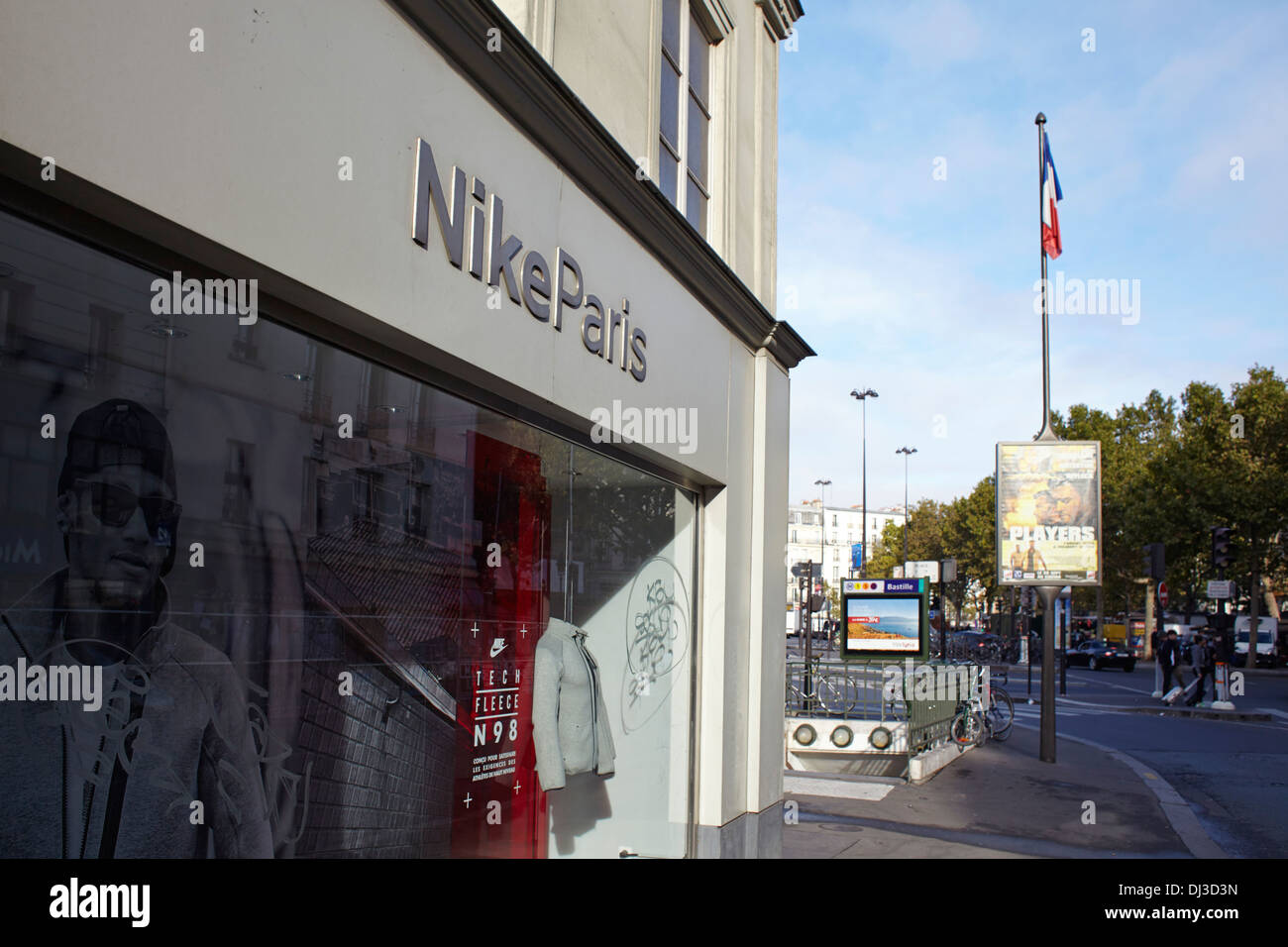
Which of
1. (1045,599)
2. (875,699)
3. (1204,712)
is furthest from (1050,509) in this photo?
(1204,712)

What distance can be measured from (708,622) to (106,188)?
534cm

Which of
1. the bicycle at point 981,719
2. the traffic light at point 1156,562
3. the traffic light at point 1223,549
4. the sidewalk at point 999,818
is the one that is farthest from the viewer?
the traffic light at point 1156,562

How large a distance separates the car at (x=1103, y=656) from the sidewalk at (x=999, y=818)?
106 ft

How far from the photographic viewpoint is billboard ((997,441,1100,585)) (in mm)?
14992

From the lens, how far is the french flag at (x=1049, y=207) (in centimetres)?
1488

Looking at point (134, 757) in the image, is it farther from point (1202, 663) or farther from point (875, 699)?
point (1202, 663)

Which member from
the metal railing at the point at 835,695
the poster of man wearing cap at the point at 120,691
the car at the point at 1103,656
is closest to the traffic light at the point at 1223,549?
the metal railing at the point at 835,695

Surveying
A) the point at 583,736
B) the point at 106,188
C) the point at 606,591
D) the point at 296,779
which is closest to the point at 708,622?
the point at 606,591

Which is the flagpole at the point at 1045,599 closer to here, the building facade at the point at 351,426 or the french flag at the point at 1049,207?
the french flag at the point at 1049,207

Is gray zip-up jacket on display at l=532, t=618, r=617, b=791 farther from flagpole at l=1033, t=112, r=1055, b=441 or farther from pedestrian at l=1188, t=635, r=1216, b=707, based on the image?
pedestrian at l=1188, t=635, r=1216, b=707
